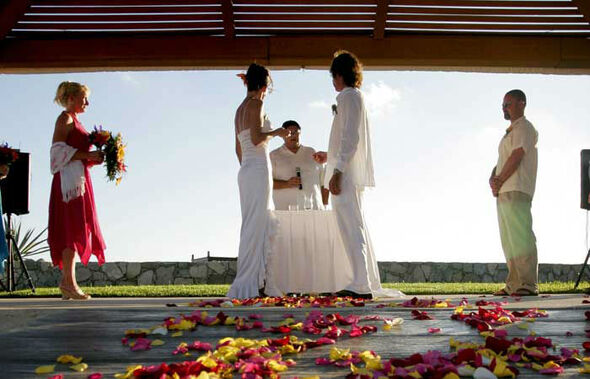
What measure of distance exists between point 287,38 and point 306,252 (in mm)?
3305

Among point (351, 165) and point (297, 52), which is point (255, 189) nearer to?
point (351, 165)

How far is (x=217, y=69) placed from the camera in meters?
8.77

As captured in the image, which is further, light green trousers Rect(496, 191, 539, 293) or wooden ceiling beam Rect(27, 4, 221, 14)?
wooden ceiling beam Rect(27, 4, 221, 14)

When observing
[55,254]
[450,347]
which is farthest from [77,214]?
[450,347]

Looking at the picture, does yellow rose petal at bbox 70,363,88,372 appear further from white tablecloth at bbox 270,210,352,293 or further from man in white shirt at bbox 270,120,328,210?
man in white shirt at bbox 270,120,328,210

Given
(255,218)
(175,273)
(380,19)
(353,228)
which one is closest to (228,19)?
(380,19)

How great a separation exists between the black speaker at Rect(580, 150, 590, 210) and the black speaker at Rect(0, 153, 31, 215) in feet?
27.0

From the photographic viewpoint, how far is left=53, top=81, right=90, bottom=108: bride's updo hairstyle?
6078 mm

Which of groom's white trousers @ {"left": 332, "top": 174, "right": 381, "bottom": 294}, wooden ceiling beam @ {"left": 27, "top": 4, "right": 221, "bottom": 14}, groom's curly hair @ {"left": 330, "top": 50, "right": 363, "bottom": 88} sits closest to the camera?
groom's white trousers @ {"left": 332, "top": 174, "right": 381, "bottom": 294}

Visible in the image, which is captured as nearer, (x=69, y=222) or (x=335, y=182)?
(x=335, y=182)

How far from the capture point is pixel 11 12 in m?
8.27

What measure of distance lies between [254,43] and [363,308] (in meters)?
5.14

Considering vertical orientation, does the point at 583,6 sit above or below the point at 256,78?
above

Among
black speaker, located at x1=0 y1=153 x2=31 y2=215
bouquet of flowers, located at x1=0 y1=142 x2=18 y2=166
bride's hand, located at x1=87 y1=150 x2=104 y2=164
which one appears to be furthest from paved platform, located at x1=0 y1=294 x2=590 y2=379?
black speaker, located at x1=0 y1=153 x2=31 y2=215
